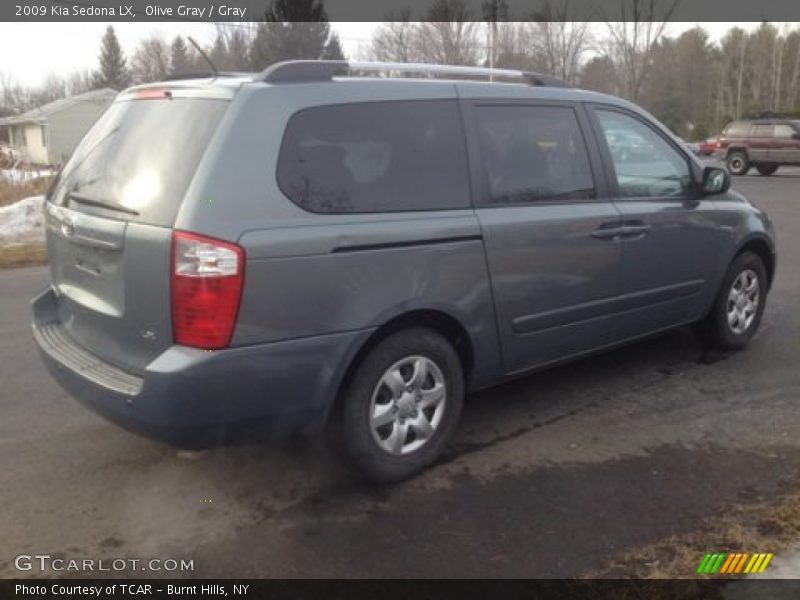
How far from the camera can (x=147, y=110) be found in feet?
11.1

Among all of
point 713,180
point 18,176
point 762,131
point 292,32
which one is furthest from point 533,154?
point 292,32

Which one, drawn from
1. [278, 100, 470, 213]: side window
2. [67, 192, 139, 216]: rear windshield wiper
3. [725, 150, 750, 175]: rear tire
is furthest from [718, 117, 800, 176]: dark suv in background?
[67, 192, 139, 216]: rear windshield wiper

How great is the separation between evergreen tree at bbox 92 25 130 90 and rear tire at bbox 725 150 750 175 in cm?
5800

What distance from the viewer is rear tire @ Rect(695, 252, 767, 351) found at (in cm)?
Result: 523

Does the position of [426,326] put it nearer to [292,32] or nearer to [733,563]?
[733,563]

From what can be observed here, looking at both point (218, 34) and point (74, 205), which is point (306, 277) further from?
point (218, 34)

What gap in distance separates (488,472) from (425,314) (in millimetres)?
845

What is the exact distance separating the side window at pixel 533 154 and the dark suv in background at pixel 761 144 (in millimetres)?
23655

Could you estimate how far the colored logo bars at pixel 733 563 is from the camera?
276 centimetres

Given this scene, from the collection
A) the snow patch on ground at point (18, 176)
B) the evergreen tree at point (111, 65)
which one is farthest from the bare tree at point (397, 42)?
the evergreen tree at point (111, 65)

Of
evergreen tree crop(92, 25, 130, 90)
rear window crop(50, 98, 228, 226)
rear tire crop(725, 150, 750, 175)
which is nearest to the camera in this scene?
rear window crop(50, 98, 228, 226)

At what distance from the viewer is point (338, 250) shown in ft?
10.2

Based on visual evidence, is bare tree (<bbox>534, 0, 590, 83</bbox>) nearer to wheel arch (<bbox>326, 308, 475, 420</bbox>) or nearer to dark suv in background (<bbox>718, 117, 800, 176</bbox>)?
dark suv in background (<bbox>718, 117, 800, 176</bbox>)

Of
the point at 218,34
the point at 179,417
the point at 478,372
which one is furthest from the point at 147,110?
the point at 218,34
